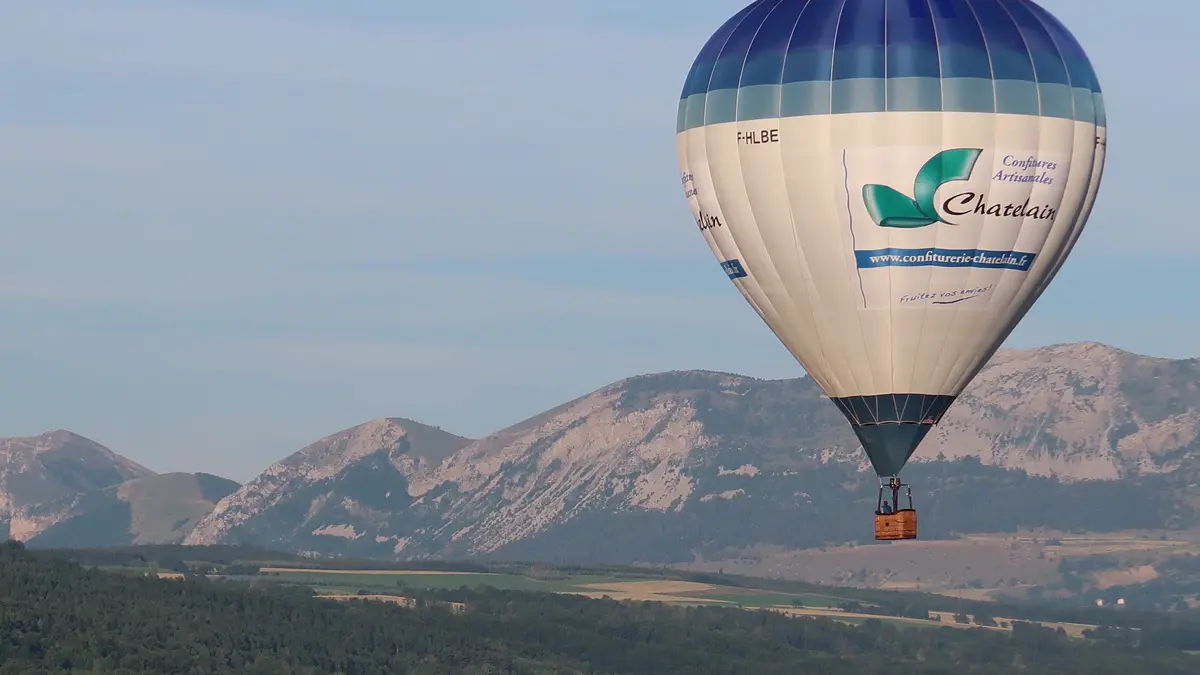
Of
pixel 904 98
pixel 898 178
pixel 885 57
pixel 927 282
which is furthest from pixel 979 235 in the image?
pixel 885 57

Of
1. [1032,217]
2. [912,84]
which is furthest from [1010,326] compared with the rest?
[912,84]

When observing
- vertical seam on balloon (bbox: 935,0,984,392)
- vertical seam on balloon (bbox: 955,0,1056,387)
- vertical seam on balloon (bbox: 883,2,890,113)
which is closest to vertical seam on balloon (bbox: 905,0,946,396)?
vertical seam on balloon (bbox: 935,0,984,392)

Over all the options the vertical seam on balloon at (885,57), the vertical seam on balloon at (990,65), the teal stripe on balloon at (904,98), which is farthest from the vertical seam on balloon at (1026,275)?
the vertical seam on balloon at (885,57)

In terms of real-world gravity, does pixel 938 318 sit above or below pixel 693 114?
below

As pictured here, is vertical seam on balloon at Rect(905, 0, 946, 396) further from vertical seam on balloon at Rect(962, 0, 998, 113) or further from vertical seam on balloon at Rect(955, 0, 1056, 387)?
vertical seam on balloon at Rect(955, 0, 1056, 387)

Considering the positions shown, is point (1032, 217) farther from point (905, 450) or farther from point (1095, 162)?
point (905, 450)

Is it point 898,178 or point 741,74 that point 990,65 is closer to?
point 898,178
